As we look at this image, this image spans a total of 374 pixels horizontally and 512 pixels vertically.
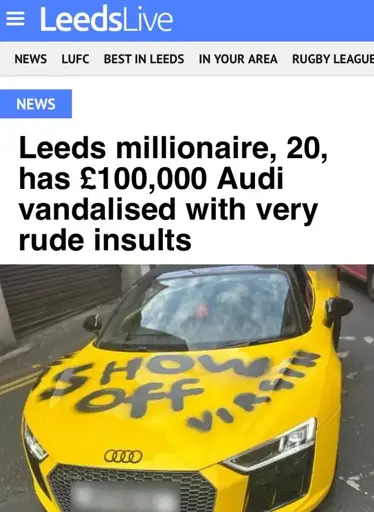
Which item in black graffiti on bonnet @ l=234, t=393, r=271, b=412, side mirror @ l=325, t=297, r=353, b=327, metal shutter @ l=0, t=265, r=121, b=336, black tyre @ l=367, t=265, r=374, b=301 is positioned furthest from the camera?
black tyre @ l=367, t=265, r=374, b=301

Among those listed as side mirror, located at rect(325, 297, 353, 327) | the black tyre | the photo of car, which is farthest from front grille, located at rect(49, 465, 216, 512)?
the black tyre

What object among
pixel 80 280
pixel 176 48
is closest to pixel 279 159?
pixel 176 48

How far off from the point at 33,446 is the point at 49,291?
21.7 ft

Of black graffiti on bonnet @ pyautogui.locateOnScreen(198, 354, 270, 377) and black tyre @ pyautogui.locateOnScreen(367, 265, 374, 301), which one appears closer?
black graffiti on bonnet @ pyautogui.locateOnScreen(198, 354, 270, 377)

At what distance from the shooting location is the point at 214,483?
7.70ft

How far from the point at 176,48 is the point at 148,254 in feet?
5.95

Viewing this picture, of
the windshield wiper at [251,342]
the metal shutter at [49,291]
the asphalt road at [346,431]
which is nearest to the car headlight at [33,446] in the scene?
the asphalt road at [346,431]

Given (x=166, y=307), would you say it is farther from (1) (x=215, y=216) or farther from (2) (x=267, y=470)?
(2) (x=267, y=470)

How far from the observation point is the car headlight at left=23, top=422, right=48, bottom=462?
2666mm

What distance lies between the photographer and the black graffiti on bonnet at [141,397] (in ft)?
8.98

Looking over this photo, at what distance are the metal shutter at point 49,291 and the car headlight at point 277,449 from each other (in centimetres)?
631

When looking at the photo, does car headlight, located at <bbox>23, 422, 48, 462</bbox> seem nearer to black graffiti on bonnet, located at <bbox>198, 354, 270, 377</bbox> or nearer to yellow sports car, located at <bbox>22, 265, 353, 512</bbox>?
yellow sports car, located at <bbox>22, 265, 353, 512</bbox>

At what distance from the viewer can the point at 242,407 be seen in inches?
105

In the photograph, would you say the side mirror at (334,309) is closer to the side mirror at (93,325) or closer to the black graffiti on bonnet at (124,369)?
the black graffiti on bonnet at (124,369)
